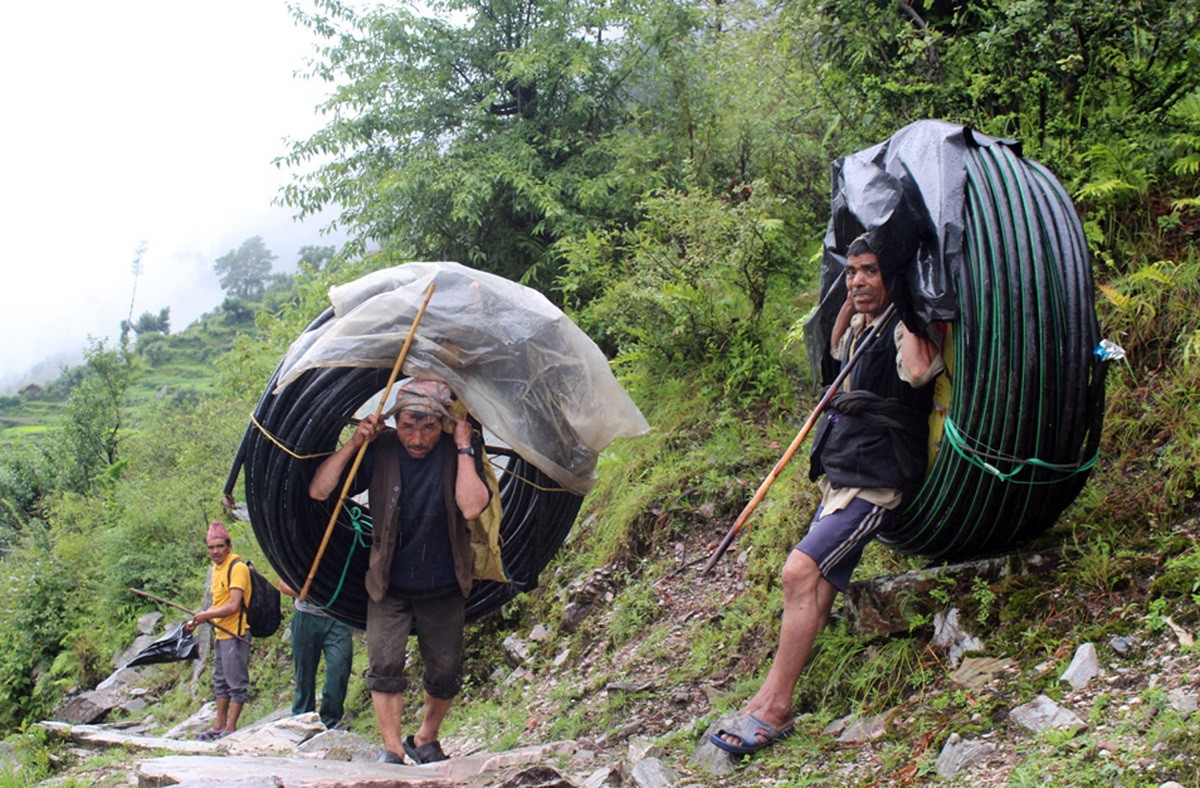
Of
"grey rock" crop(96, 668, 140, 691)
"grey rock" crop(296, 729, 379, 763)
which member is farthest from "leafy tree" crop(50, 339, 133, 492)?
"grey rock" crop(296, 729, 379, 763)

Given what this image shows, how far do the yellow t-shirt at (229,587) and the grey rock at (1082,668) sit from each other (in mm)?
6399

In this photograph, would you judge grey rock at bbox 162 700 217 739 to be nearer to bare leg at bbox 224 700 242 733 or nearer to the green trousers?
bare leg at bbox 224 700 242 733

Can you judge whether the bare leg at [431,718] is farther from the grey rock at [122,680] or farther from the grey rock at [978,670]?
the grey rock at [122,680]

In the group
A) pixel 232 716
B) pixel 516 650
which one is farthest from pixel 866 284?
pixel 232 716

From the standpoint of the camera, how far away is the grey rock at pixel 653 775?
13.5ft

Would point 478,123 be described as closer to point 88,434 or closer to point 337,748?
point 337,748

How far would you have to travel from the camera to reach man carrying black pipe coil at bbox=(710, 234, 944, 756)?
4074 millimetres

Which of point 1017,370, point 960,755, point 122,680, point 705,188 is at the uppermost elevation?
point 705,188

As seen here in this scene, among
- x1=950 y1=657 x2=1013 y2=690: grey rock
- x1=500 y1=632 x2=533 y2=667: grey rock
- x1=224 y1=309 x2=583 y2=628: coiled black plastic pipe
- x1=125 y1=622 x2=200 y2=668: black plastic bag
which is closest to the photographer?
x1=950 y1=657 x2=1013 y2=690: grey rock

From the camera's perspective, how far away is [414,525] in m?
5.13

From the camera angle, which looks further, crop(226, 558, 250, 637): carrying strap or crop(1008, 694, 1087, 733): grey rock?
crop(226, 558, 250, 637): carrying strap

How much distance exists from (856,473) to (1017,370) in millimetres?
729

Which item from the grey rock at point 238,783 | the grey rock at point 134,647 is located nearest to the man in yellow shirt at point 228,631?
the grey rock at point 238,783

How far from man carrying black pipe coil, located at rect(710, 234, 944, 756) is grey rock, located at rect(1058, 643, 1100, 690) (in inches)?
34.0
